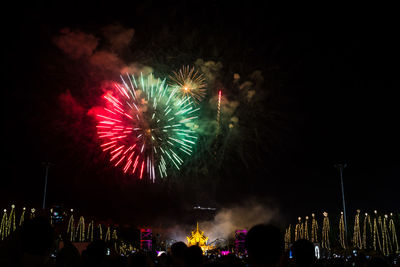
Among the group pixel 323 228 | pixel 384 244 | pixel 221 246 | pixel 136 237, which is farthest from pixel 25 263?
pixel 136 237

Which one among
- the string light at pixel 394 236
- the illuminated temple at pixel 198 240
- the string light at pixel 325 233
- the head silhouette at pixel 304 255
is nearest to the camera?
the head silhouette at pixel 304 255

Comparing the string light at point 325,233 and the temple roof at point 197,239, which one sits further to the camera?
the temple roof at point 197,239

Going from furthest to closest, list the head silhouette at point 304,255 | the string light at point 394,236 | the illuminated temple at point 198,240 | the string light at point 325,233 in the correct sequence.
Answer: the illuminated temple at point 198,240 < the string light at point 325,233 < the string light at point 394,236 < the head silhouette at point 304,255

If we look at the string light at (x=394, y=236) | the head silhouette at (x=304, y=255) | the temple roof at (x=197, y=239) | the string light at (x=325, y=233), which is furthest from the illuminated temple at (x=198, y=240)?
the head silhouette at (x=304, y=255)

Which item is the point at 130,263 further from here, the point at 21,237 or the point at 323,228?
the point at 323,228

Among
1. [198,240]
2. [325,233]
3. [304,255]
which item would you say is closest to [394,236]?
[325,233]

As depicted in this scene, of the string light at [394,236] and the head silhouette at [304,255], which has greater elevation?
the string light at [394,236]

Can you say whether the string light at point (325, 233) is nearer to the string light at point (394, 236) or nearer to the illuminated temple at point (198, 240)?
the string light at point (394, 236)

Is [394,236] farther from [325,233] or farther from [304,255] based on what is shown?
[304,255]

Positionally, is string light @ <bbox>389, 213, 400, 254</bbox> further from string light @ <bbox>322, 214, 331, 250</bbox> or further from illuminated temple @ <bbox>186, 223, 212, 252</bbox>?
illuminated temple @ <bbox>186, 223, 212, 252</bbox>

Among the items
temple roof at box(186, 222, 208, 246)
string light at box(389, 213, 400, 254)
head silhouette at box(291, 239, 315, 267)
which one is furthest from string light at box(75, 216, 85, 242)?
head silhouette at box(291, 239, 315, 267)

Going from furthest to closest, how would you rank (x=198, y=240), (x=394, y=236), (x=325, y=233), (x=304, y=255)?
(x=198, y=240)
(x=325, y=233)
(x=394, y=236)
(x=304, y=255)
